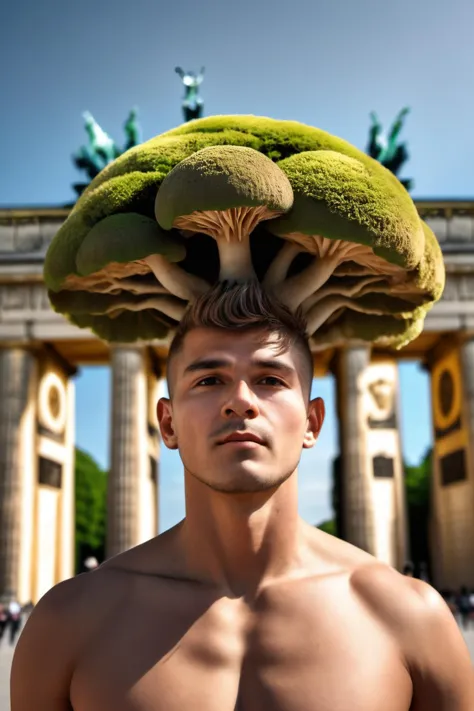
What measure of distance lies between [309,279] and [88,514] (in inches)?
2485

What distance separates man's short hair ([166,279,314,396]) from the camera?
10.7ft

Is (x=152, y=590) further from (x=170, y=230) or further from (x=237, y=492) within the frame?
(x=170, y=230)

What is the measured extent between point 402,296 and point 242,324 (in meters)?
1.43

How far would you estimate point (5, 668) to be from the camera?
1689 cm

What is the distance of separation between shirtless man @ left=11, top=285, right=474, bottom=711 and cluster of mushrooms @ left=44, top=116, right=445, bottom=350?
0.36 meters

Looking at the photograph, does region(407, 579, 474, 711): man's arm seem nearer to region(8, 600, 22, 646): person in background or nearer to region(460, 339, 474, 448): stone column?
region(8, 600, 22, 646): person in background

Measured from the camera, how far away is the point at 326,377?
4497 centimetres

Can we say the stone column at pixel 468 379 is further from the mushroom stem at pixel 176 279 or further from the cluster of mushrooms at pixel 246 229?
the mushroom stem at pixel 176 279

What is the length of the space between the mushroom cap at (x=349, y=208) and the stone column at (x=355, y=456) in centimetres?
3394

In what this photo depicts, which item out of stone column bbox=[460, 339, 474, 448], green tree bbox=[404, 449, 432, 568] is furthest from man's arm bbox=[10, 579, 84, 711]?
green tree bbox=[404, 449, 432, 568]

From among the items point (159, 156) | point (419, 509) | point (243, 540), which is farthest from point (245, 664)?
point (419, 509)

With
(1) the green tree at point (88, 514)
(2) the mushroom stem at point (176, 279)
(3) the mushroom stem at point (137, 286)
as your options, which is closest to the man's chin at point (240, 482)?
(2) the mushroom stem at point (176, 279)

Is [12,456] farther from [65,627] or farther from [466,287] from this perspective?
[65,627]

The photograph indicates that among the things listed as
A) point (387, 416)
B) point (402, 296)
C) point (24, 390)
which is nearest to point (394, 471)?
point (387, 416)
